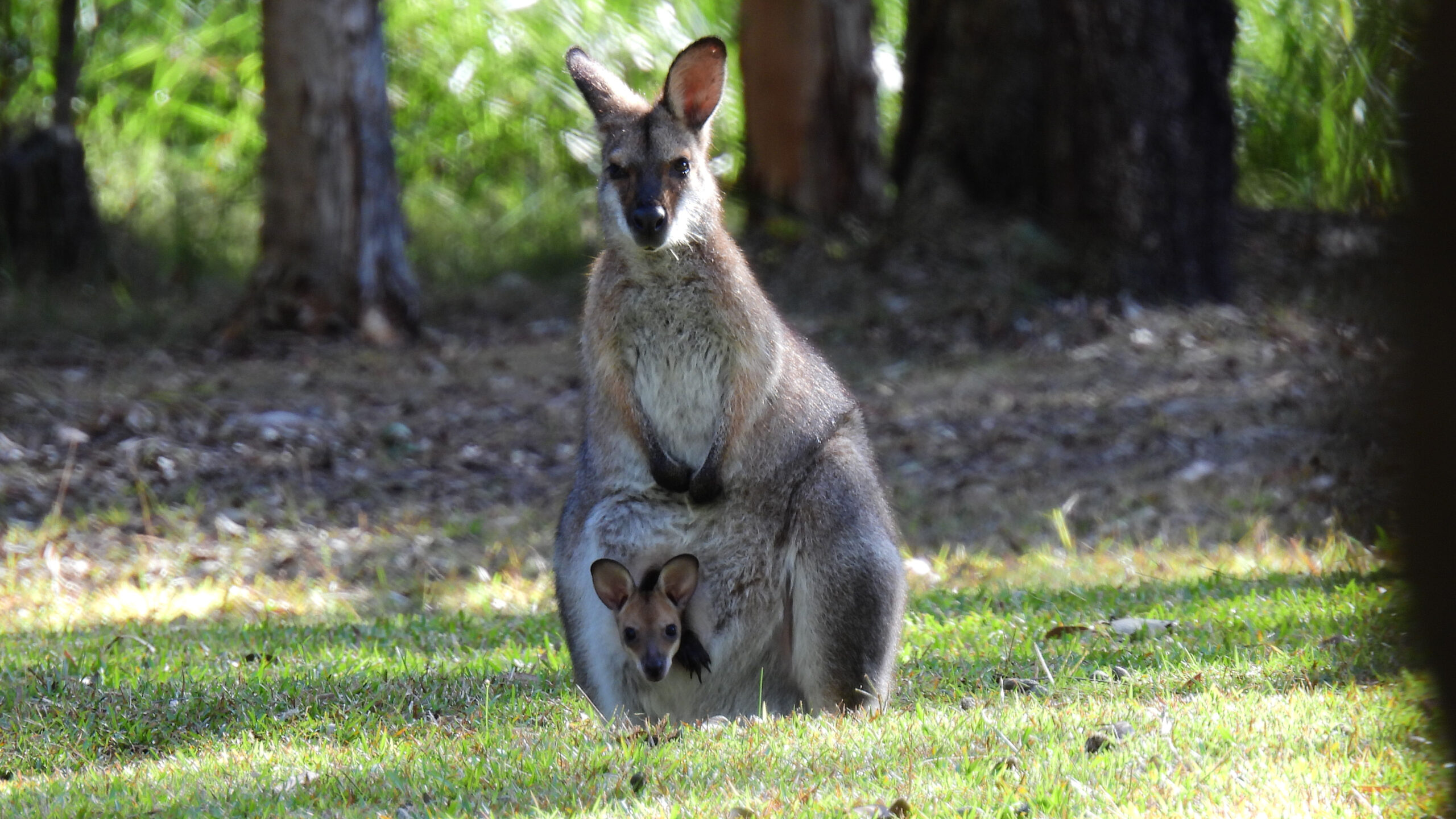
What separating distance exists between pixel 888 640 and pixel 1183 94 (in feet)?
22.0

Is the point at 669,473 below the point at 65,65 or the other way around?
below

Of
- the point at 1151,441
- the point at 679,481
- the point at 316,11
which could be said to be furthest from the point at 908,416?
the point at 679,481

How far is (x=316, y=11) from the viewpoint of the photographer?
28.7 ft

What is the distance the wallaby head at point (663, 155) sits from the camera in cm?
382

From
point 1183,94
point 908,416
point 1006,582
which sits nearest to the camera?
point 1006,582

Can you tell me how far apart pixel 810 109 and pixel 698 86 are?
781 cm

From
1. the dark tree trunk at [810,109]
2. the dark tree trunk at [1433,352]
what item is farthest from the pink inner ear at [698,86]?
the dark tree trunk at [810,109]

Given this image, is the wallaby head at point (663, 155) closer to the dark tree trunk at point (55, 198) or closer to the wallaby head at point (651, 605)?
the wallaby head at point (651, 605)

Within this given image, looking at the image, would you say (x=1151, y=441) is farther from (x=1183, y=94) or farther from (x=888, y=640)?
(x=888, y=640)

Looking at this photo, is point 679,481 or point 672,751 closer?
point 672,751

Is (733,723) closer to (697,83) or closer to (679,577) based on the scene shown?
(679,577)

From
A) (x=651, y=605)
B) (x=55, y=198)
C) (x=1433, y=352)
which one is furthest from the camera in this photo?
(x=55, y=198)

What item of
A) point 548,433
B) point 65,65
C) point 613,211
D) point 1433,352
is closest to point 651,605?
point 613,211

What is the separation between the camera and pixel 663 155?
391 centimetres
